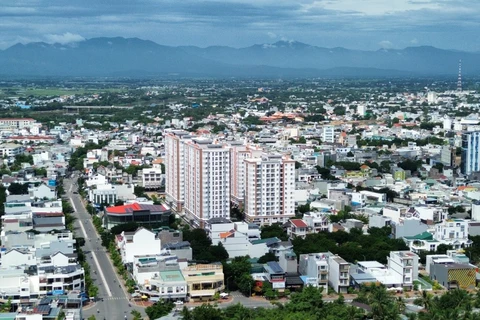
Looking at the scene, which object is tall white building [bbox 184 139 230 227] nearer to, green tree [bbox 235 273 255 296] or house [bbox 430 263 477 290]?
green tree [bbox 235 273 255 296]

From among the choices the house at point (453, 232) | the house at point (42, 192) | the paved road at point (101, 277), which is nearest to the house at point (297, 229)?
the house at point (453, 232)

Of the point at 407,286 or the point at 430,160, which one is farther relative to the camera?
the point at 430,160

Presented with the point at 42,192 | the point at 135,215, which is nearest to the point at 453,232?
the point at 135,215

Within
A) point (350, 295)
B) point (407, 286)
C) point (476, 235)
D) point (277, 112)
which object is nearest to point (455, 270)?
point (407, 286)

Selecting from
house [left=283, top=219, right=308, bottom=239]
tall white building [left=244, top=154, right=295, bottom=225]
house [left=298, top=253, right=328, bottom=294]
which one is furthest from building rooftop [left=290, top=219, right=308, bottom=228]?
house [left=298, top=253, right=328, bottom=294]

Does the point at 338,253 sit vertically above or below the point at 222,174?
below

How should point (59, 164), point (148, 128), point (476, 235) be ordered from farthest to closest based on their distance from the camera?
point (148, 128), point (59, 164), point (476, 235)

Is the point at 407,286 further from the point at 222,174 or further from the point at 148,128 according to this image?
the point at 148,128
